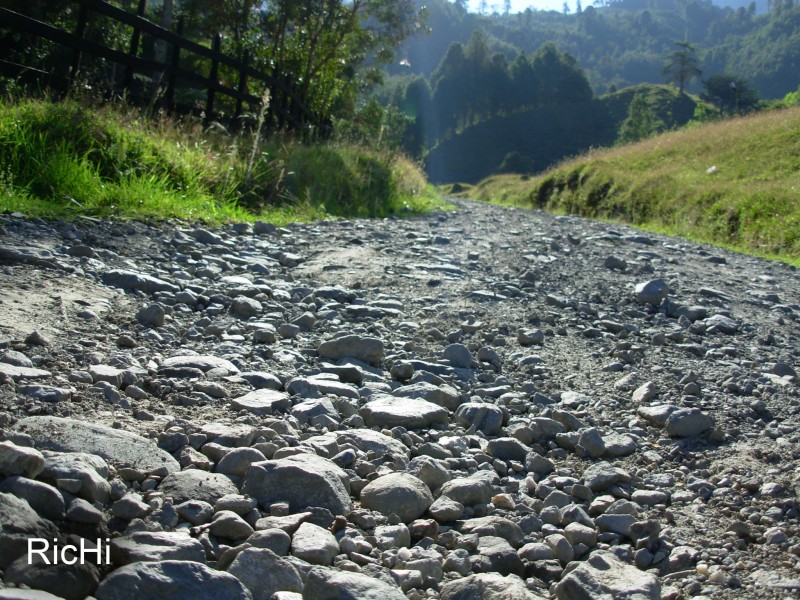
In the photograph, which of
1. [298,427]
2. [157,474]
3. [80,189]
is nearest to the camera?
[157,474]

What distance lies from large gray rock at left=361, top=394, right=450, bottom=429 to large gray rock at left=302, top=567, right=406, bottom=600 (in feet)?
3.49

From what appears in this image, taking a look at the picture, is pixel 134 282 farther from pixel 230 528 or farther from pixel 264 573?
pixel 264 573

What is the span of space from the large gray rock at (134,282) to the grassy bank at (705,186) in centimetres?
939

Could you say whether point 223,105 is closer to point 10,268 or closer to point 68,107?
point 68,107

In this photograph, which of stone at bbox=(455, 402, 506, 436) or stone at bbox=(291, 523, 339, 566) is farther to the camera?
stone at bbox=(455, 402, 506, 436)

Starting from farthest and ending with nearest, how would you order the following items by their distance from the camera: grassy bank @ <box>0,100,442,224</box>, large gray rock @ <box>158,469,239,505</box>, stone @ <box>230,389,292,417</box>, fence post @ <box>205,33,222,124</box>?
fence post @ <box>205,33,222,124</box>
grassy bank @ <box>0,100,442,224</box>
stone @ <box>230,389,292,417</box>
large gray rock @ <box>158,469,239,505</box>

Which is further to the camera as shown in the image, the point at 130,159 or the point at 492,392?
the point at 130,159

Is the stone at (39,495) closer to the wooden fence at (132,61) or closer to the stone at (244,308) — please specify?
the stone at (244,308)

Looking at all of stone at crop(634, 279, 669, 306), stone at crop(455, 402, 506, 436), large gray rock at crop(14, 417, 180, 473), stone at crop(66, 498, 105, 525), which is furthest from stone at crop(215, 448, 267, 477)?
stone at crop(634, 279, 669, 306)

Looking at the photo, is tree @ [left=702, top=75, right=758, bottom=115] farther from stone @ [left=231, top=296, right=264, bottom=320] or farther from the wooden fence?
stone @ [left=231, top=296, right=264, bottom=320]

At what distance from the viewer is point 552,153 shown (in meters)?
96.4

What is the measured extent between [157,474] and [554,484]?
1.25 m

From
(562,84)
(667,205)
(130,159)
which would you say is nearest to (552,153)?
(562,84)

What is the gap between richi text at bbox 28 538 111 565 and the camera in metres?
1.47
